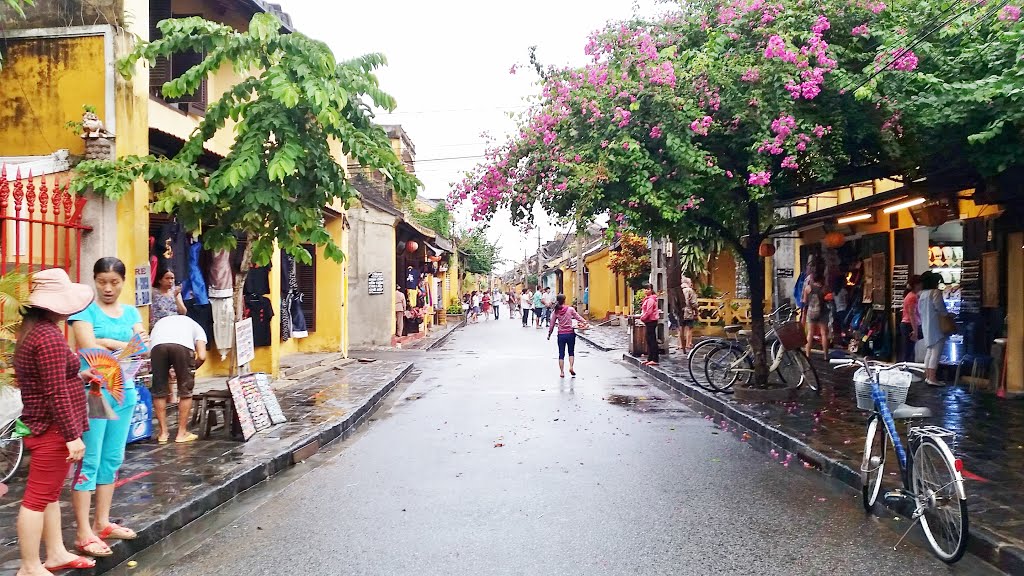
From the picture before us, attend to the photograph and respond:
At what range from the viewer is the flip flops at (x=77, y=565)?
4422mm

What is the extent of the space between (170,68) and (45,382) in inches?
340

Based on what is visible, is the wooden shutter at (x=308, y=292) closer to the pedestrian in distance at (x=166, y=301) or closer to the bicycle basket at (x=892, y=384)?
the pedestrian in distance at (x=166, y=301)

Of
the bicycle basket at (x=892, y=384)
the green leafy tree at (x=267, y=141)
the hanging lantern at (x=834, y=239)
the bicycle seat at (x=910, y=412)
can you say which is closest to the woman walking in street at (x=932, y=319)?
the hanging lantern at (x=834, y=239)

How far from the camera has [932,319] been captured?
1175 cm

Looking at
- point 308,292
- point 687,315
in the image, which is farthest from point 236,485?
point 687,315

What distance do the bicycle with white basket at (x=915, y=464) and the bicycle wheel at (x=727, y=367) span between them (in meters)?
5.95

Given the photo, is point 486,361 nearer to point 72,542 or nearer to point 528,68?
point 528,68

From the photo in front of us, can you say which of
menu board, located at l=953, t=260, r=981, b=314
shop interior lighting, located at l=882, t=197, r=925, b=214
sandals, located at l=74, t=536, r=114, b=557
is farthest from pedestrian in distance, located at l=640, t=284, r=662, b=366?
sandals, located at l=74, t=536, r=114, b=557

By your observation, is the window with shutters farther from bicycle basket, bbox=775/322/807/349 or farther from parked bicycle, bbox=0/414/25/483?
bicycle basket, bbox=775/322/807/349

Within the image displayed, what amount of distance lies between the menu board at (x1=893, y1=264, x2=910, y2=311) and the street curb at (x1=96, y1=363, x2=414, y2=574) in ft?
35.3

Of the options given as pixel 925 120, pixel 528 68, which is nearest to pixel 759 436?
pixel 925 120

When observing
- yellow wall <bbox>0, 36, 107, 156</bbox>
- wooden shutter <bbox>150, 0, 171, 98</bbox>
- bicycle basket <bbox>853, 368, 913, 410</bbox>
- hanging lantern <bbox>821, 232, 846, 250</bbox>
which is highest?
wooden shutter <bbox>150, 0, 171, 98</bbox>

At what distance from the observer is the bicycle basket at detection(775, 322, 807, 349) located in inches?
448

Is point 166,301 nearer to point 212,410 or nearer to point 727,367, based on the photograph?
point 212,410
